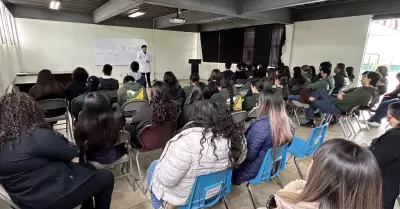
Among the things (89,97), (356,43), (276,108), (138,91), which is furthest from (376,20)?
(89,97)

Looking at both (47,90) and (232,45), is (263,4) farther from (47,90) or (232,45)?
(47,90)

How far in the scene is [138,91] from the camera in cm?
331

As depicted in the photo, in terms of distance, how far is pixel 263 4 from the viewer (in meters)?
4.90

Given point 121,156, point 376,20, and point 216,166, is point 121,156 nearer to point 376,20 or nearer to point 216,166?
point 216,166

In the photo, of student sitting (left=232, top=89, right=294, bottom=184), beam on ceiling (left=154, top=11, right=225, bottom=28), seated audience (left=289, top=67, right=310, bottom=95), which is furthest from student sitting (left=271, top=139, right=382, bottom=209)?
beam on ceiling (left=154, top=11, right=225, bottom=28)

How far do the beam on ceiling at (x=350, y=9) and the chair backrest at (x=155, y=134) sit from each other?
589cm

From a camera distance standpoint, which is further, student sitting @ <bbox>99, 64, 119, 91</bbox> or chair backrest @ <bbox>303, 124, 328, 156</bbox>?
student sitting @ <bbox>99, 64, 119, 91</bbox>

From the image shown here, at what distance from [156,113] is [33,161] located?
1.09 m

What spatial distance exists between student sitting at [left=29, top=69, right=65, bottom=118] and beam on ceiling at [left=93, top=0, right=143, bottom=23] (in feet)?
9.25

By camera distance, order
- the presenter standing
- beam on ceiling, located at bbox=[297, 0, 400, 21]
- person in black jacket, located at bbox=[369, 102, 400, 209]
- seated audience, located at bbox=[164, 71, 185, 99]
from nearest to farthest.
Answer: person in black jacket, located at bbox=[369, 102, 400, 209]
seated audience, located at bbox=[164, 71, 185, 99]
beam on ceiling, located at bbox=[297, 0, 400, 21]
the presenter standing

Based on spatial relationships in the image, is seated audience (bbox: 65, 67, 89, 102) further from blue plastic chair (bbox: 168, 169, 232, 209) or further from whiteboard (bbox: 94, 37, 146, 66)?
whiteboard (bbox: 94, 37, 146, 66)

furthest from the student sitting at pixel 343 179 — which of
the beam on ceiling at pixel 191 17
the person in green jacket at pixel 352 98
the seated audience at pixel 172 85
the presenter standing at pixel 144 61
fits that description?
the beam on ceiling at pixel 191 17

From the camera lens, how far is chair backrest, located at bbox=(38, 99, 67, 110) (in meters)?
2.72

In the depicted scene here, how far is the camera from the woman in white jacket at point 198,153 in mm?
1264
